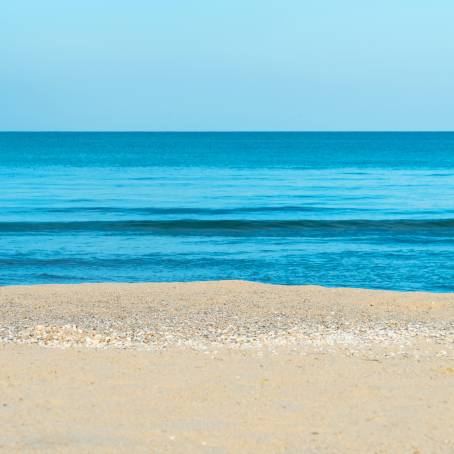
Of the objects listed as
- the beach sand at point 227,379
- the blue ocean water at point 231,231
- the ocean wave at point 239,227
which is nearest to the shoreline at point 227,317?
the beach sand at point 227,379

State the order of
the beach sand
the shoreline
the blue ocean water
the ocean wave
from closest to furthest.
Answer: the beach sand, the shoreline, the blue ocean water, the ocean wave

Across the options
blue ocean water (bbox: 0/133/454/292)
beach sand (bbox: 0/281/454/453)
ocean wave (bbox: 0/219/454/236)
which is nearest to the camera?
beach sand (bbox: 0/281/454/453)

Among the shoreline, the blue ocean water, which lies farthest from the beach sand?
the blue ocean water

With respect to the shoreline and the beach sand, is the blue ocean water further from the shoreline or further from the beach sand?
the beach sand

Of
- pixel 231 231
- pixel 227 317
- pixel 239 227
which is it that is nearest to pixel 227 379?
pixel 227 317

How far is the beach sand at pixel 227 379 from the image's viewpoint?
7398 millimetres

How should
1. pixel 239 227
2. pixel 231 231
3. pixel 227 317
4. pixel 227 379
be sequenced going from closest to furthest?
pixel 227 379, pixel 227 317, pixel 231 231, pixel 239 227

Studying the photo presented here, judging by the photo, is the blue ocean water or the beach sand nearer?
the beach sand

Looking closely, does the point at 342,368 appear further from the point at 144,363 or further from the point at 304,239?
the point at 304,239

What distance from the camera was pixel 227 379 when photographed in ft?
30.6

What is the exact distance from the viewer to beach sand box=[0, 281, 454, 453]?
740 centimetres

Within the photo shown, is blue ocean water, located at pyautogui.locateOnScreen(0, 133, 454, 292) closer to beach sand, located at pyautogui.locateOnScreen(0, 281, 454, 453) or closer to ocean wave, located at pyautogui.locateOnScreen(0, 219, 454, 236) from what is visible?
ocean wave, located at pyautogui.locateOnScreen(0, 219, 454, 236)

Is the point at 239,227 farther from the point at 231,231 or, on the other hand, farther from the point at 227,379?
the point at 227,379

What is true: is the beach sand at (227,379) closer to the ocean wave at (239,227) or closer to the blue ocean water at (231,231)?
the blue ocean water at (231,231)
